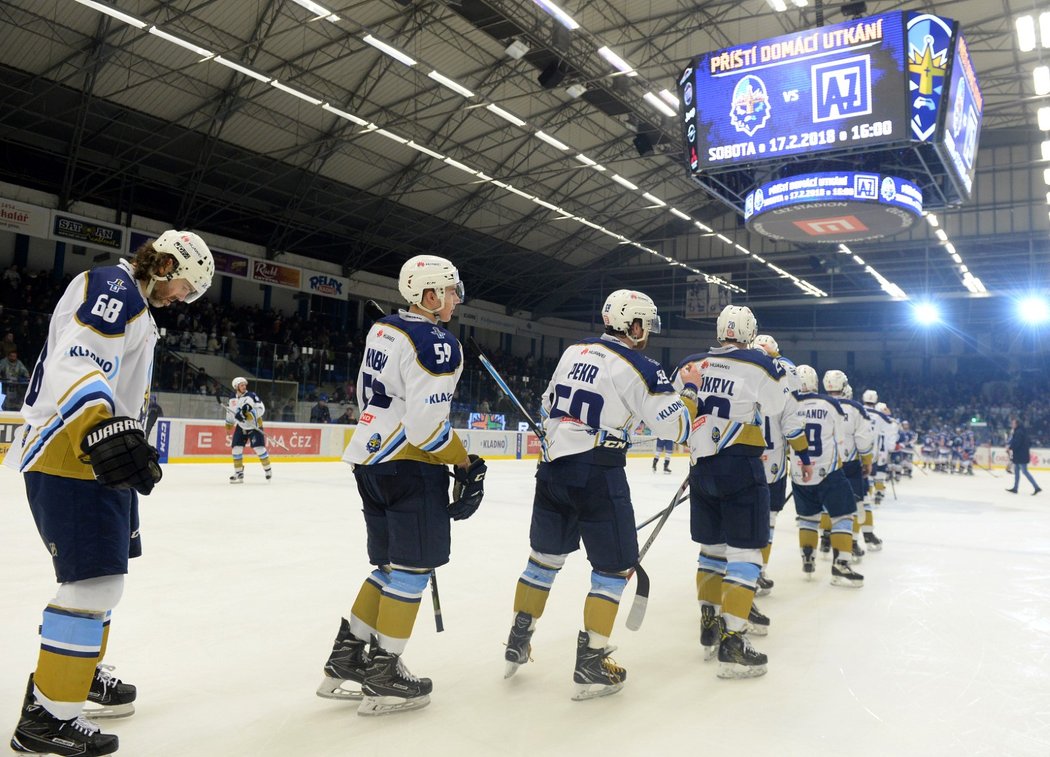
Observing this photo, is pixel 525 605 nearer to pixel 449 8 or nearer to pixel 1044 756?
pixel 1044 756

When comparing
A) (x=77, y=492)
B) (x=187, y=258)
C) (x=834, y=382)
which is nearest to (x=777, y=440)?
(x=834, y=382)

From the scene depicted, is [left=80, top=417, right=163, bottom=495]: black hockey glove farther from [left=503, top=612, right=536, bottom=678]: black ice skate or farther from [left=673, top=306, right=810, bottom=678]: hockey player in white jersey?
[left=673, top=306, right=810, bottom=678]: hockey player in white jersey

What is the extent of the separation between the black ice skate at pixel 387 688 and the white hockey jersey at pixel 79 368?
3.84 feet

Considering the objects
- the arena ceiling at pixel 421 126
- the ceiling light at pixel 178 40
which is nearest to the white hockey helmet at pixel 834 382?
the arena ceiling at pixel 421 126

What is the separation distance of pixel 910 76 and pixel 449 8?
8.61 m

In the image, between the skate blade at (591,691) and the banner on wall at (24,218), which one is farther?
the banner on wall at (24,218)

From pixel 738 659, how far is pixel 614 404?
1.25 meters

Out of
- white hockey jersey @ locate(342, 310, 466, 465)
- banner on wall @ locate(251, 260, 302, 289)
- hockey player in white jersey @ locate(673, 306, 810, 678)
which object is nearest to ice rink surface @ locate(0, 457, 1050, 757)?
hockey player in white jersey @ locate(673, 306, 810, 678)

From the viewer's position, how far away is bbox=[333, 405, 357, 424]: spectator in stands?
654 inches

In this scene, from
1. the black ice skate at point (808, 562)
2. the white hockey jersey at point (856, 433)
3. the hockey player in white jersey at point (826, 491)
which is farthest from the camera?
the white hockey jersey at point (856, 433)

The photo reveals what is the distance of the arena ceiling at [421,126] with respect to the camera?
1423 centimetres

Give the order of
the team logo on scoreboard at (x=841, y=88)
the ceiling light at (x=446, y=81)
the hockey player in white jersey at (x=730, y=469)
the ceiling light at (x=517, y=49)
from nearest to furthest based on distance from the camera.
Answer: the hockey player in white jersey at (x=730, y=469) → the team logo on scoreboard at (x=841, y=88) → the ceiling light at (x=446, y=81) → the ceiling light at (x=517, y=49)

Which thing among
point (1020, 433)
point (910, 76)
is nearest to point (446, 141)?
point (910, 76)

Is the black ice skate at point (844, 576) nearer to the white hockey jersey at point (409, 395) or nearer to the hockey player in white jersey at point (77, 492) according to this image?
the white hockey jersey at point (409, 395)
